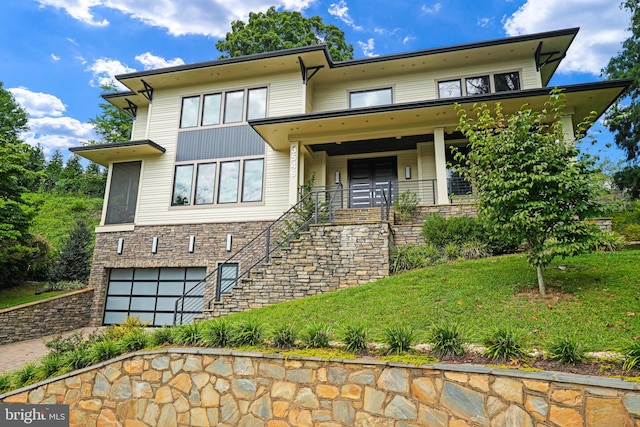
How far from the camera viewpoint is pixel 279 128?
1236 centimetres

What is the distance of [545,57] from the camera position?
1315 centimetres

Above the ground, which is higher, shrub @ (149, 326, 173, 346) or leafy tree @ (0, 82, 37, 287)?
leafy tree @ (0, 82, 37, 287)

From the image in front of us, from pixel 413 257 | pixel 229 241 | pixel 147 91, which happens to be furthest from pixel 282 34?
pixel 413 257

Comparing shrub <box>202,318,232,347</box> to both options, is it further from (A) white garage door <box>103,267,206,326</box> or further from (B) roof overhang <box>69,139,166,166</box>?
(B) roof overhang <box>69,139,166,166</box>

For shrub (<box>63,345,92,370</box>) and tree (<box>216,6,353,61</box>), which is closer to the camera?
shrub (<box>63,345,92,370</box>)

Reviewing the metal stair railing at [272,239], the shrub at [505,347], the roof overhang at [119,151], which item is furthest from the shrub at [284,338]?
the roof overhang at [119,151]

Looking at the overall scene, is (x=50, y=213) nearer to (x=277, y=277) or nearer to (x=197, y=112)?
(x=197, y=112)

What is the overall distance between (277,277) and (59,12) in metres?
18.7

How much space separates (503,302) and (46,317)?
13566mm

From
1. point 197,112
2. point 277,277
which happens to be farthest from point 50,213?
point 277,277

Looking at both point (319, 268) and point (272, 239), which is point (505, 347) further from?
point (272, 239)

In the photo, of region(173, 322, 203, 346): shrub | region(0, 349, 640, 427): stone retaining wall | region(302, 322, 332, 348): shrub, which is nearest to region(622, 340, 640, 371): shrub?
region(0, 349, 640, 427): stone retaining wall

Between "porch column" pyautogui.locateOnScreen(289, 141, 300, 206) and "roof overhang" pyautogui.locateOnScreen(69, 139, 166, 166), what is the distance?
536 cm

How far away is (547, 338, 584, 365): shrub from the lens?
3.64m
